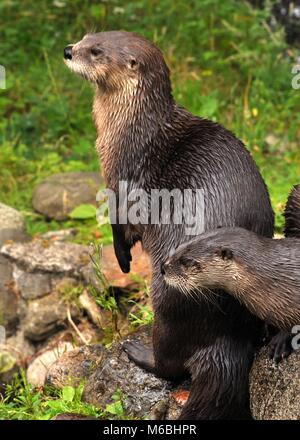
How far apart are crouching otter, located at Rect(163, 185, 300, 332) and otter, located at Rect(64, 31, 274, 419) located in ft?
0.49

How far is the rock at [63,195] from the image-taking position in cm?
605

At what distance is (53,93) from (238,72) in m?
1.36

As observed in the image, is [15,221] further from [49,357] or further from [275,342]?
[275,342]

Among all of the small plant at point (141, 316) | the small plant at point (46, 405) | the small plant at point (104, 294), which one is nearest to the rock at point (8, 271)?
the small plant at point (104, 294)

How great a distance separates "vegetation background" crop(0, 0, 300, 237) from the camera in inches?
255

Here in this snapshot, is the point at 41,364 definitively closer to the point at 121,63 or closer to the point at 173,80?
the point at 121,63

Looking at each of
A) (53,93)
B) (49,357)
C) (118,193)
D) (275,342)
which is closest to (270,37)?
(53,93)

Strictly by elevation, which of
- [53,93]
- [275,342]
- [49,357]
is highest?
[53,93]

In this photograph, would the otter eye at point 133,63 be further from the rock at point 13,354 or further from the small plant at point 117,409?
the rock at point 13,354

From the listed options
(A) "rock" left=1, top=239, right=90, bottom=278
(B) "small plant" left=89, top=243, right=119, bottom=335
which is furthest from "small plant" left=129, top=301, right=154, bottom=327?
(A) "rock" left=1, top=239, right=90, bottom=278

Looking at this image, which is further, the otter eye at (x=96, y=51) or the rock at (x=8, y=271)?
the rock at (x=8, y=271)

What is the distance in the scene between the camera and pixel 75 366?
4.19 m

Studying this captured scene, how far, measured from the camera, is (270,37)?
23.6ft

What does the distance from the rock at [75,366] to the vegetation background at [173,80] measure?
1464 mm
